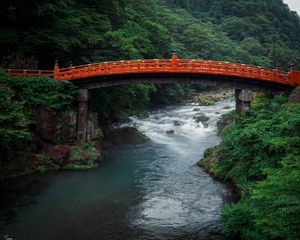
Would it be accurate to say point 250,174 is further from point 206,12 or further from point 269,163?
point 206,12

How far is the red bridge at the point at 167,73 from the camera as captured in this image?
30406 millimetres

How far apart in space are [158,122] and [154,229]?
3176cm

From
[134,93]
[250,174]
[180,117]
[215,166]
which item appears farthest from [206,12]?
[250,174]

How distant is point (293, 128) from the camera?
17.3 m

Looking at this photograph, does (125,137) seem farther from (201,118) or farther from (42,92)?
(201,118)

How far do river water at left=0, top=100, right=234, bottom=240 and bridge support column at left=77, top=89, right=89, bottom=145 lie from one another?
316 cm

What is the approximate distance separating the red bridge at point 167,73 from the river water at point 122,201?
7.52 metres

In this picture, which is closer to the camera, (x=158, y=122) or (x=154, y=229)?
(x=154, y=229)

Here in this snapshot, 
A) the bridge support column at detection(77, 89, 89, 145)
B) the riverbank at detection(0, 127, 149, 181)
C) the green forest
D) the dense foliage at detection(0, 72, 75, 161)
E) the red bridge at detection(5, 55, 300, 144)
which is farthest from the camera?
the bridge support column at detection(77, 89, 89, 145)

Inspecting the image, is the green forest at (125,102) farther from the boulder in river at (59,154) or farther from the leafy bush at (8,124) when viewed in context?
the boulder in river at (59,154)

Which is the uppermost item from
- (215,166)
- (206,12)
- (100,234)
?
(206,12)

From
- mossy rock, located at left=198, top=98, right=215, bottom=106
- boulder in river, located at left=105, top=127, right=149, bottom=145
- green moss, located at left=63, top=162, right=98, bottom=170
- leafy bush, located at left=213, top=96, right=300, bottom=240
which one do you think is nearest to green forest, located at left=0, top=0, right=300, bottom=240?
leafy bush, located at left=213, top=96, right=300, bottom=240

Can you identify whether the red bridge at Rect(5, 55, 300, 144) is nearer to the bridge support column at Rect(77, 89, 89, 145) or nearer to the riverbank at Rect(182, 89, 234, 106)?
the bridge support column at Rect(77, 89, 89, 145)

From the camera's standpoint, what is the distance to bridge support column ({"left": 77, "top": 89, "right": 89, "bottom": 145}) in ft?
107
